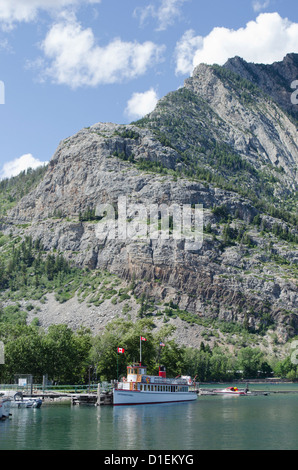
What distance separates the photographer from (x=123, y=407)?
332 feet

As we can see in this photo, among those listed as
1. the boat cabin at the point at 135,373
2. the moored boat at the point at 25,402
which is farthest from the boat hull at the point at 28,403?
the boat cabin at the point at 135,373

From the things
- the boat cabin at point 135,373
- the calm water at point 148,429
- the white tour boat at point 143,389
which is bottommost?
the calm water at point 148,429

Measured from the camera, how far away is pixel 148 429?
68.1 metres

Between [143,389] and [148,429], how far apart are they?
39.6 meters

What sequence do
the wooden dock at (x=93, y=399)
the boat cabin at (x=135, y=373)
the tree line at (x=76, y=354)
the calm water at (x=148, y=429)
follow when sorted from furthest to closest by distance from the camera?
the tree line at (x=76, y=354), the boat cabin at (x=135, y=373), the wooden dock at (x=93, y=399), the calm water at (x=148, y=429)

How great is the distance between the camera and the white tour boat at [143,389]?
103 m

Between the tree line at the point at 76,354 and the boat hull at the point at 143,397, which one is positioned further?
the tree line at the point at 76,354

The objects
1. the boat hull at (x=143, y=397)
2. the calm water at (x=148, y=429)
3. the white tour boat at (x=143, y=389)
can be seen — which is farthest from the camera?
the white tour boat at (x=143, y=389)

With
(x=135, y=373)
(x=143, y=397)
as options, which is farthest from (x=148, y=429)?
(x=135, y=373)

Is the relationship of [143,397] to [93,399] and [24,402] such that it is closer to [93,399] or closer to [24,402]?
[93,399]

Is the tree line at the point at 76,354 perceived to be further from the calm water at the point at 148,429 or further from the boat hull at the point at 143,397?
the calm water at the point at 148,429

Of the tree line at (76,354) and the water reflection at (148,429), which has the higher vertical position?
the tree line at (76,354)
